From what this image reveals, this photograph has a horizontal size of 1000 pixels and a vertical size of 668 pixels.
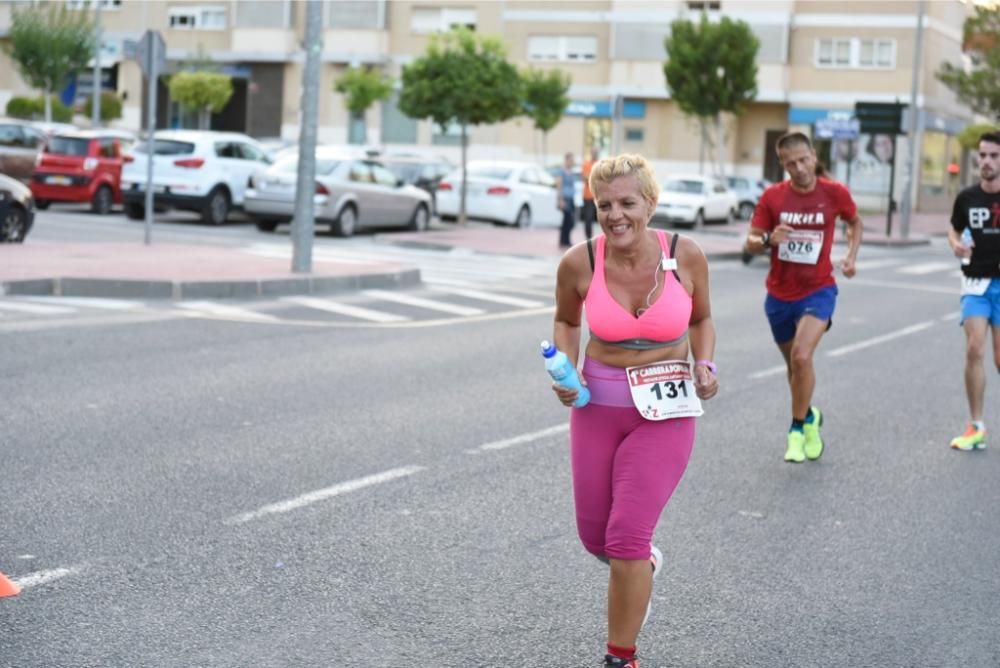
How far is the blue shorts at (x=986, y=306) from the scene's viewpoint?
9719 mm

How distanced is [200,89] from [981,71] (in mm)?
30538

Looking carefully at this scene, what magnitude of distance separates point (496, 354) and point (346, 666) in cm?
872

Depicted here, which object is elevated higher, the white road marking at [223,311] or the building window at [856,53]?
the building window at [856,53]

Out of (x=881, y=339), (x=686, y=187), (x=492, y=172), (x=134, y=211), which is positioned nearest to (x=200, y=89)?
(x=686, y=187)

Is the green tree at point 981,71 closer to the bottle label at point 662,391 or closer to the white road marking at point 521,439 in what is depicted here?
the white road marking at point 521,439

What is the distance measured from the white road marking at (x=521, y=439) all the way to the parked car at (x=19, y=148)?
24811mm

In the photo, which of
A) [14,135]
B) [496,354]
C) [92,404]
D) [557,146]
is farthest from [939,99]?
[92,404]

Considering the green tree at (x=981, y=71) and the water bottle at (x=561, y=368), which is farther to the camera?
the green tree at (x=981, y=71)

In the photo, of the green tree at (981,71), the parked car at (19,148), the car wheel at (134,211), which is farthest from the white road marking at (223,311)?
the green tree at (981,71)

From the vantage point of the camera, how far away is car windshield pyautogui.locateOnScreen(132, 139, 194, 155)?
1180 inches

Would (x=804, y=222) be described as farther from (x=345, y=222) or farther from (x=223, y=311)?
(x=345, y=222)

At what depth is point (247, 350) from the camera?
13.0m

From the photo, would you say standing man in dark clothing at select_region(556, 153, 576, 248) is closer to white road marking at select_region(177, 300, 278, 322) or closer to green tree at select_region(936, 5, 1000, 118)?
white road marking at select_region(177, 300, 278, 322)

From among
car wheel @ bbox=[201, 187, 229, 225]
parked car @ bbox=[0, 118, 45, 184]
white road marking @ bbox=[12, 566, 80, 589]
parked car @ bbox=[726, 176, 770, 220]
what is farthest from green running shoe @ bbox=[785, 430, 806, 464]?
parked car @ bbox=[726, 176, 770, 220]
